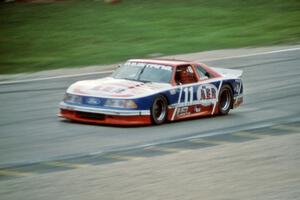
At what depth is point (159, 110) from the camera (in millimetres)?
14344

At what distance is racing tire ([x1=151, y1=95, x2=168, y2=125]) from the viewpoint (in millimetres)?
14102

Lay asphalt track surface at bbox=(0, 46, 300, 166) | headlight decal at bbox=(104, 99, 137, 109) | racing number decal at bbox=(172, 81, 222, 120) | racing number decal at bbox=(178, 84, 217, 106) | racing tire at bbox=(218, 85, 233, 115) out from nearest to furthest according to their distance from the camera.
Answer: asphalt track surface at bbox=(0, 46, 300, 166) → headlight decal at bbox=(104, 99, 137, 109) → racing number decal at bbox=(172, 81, 222, 120) → racing number decal at bbox=(178, 84, 217, 106) → racing tire at bbox=(218, 85, 233, 115)

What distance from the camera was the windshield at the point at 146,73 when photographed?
14727mm

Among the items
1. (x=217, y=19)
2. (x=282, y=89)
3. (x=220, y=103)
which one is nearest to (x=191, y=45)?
(x=217, y=19)

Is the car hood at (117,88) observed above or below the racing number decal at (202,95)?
above

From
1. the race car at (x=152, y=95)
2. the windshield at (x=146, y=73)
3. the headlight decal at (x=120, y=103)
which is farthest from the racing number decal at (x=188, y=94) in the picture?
the headlight decal at (x=120, y=103)

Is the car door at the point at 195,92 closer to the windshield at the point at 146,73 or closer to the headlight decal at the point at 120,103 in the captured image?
the windshield at the point at 146,73

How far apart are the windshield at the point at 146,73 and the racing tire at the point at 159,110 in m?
0.54

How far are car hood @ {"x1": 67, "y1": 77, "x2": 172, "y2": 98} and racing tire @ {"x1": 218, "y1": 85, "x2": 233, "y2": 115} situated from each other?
66.4 inches

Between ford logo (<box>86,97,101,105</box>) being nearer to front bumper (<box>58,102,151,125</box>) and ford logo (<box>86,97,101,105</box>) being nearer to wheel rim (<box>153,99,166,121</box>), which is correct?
front bumper (<box>58,102,151,125</box>)

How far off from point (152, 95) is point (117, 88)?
598 millimetres

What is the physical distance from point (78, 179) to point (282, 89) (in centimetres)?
1026

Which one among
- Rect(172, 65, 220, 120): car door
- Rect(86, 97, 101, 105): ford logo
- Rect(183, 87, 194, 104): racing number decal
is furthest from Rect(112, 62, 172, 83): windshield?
Rect(86, 97, 101, 105): ford logo

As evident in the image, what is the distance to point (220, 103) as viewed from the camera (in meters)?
15.9
